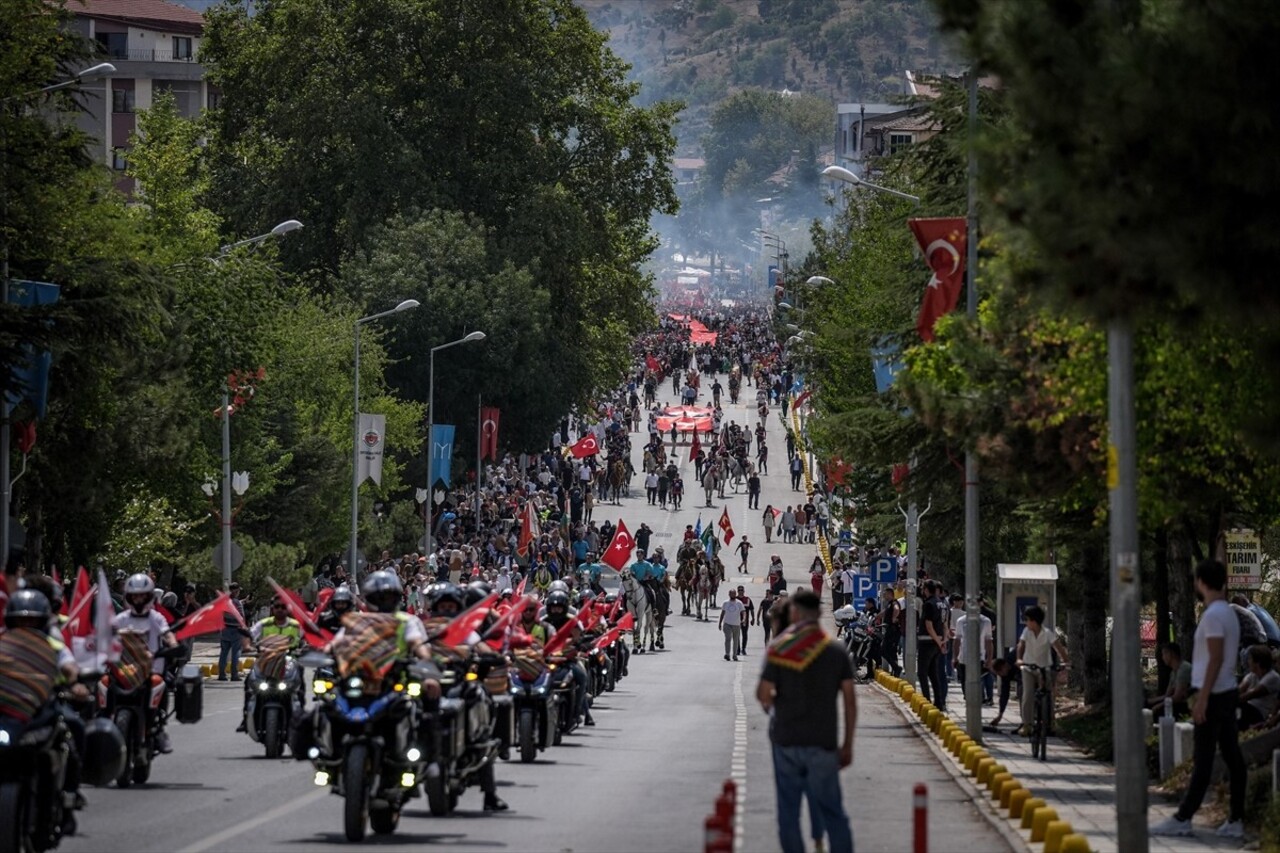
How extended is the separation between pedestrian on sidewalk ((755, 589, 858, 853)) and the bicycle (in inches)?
547

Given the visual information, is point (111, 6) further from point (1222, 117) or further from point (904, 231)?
point (1222, 117)

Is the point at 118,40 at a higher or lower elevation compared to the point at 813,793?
higher

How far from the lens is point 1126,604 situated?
1650cm

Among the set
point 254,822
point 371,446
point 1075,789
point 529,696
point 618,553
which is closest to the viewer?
point 254,822

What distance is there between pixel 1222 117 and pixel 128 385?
3345 centimetres

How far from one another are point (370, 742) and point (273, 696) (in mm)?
8454

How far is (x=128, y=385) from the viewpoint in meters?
44.5

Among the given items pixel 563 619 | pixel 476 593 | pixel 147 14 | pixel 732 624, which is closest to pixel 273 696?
pixel 476 593

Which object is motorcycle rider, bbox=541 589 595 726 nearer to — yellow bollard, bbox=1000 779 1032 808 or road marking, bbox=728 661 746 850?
road marking, bbox=728 661 746 850

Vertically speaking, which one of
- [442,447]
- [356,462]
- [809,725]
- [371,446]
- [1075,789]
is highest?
[442,447]

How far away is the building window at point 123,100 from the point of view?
403 ft

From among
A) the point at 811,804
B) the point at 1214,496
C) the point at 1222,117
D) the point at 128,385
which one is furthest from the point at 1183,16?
the point at 128,385

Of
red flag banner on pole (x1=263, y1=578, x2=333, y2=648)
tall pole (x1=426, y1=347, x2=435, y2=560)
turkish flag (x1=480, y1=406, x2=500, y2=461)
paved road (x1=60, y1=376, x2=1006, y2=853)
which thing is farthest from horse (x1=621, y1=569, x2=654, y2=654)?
red flag banner on pole (x1=263, y1=578, x2=333, y2=648)

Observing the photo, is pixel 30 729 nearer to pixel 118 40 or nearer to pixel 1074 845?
pixel 1074 845
